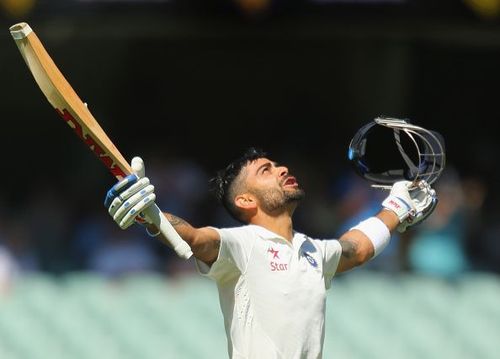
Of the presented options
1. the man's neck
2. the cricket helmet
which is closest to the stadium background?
the cricket helmet

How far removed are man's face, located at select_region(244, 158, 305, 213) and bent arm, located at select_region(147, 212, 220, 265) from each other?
0.37m

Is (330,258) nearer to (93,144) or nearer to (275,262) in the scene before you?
(275,262)

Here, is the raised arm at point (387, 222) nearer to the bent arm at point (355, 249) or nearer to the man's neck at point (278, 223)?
the bent arm at point (355, 249)

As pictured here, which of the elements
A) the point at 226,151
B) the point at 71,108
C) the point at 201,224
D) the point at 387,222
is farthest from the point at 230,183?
the point at 226,151

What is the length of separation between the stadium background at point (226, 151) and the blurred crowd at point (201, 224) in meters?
0.02

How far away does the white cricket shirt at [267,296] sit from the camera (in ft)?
16.3

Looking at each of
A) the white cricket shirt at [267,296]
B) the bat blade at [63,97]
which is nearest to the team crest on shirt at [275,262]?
the white cricket shirt at [267,296]

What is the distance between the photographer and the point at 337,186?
412 inches

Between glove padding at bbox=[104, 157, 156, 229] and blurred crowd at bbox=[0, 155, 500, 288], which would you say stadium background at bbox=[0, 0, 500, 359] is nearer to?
blurred crowd at bbox=[0, 155, 500, 288]

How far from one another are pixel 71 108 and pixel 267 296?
1.09 meters

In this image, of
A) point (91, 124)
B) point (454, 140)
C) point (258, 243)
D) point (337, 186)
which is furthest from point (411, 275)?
point (91, 124)

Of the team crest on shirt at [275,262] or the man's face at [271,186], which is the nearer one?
the team crest on shirt at [275,262]

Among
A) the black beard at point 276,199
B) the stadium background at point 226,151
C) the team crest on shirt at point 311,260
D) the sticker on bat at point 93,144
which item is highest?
the sticker on bat at point 93,144

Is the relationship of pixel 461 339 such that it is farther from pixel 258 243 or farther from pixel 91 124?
pixel 91 124
